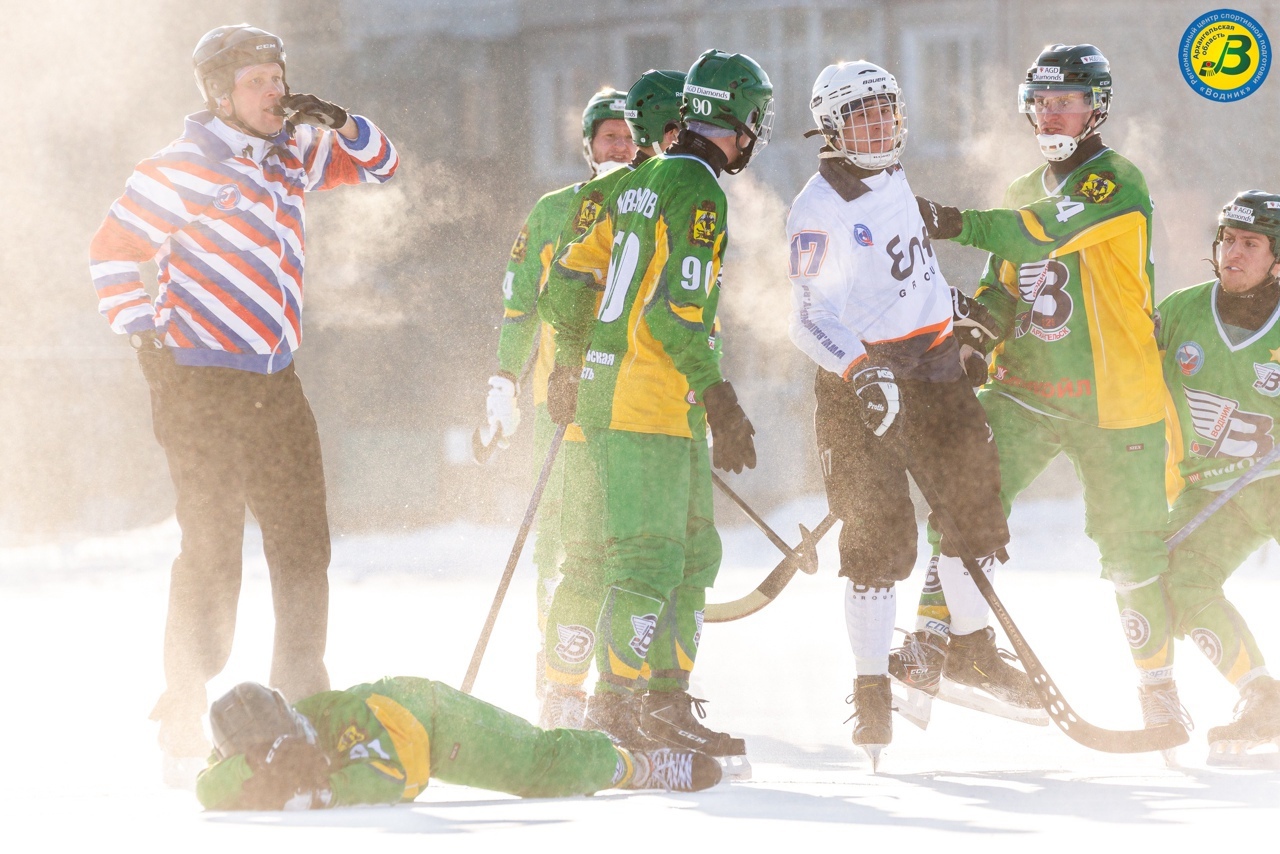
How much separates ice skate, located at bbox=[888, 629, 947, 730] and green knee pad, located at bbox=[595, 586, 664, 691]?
106cm

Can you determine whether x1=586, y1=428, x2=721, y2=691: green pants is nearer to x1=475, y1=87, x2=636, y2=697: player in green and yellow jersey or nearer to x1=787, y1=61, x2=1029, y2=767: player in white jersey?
x1=787, y1=61, x2=1029, y2=767: player in white jersey

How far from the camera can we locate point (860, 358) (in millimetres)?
4773

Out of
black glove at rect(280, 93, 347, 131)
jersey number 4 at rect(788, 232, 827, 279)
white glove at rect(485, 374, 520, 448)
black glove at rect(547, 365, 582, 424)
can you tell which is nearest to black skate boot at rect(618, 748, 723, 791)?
black glove at rect(547, 365, 582, 424)

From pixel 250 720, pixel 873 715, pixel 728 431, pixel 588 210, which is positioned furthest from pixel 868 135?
pixel 250 720

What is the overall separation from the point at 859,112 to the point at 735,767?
6.31 feet

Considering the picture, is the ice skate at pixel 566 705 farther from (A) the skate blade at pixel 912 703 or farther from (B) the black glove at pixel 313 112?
(B) the black glove at pixel 313 112

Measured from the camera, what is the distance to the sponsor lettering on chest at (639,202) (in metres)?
4.63

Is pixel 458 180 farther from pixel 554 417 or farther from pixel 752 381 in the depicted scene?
pixel 554 417

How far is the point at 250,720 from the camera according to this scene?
3707 millimetres

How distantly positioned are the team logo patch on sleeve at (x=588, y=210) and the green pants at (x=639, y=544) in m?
0.80

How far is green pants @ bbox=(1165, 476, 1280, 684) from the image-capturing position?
536 centimetres

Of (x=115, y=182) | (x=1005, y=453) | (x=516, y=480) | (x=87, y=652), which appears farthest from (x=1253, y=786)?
(x=115, y=182)

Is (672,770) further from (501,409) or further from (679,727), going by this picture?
(501,409)

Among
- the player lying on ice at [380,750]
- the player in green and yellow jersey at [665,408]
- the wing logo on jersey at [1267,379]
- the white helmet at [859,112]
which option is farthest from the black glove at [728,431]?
the wing logo on jersey at [1267,379]
